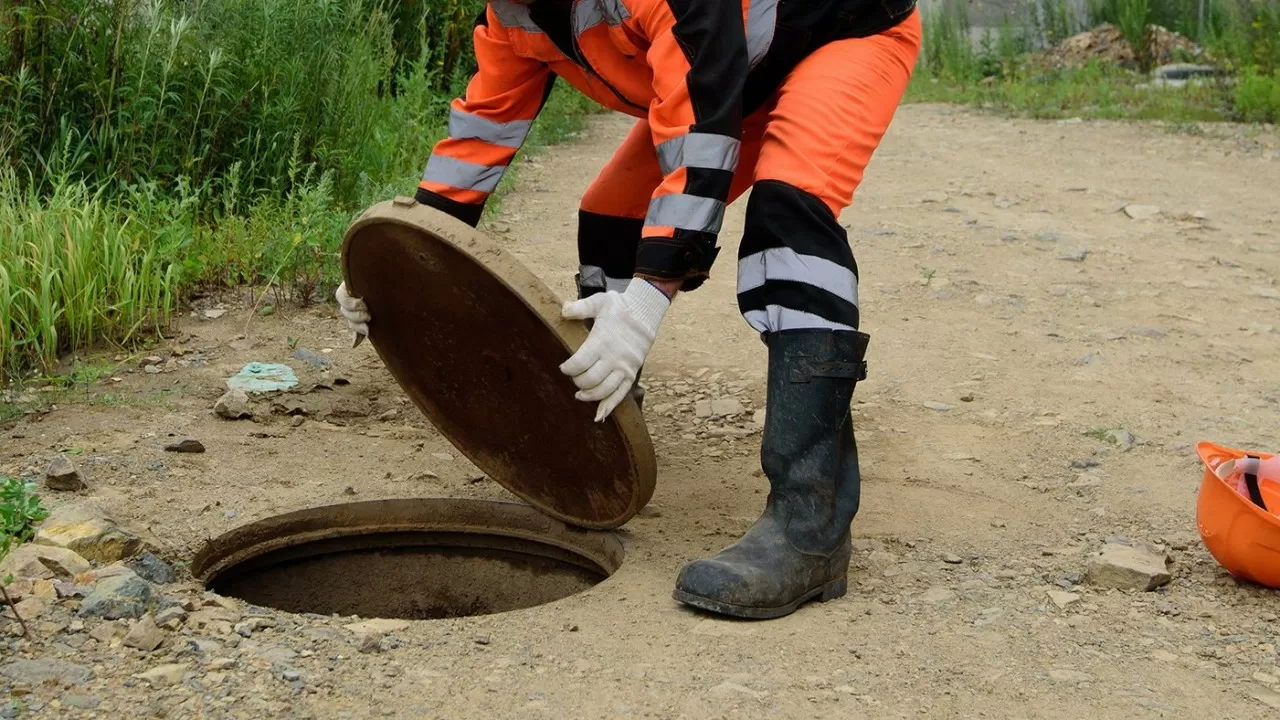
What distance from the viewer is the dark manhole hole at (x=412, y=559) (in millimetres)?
3100

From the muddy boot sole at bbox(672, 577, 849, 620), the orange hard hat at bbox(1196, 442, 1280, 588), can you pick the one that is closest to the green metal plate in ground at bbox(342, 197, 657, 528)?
the muddy boot sole at bbox(672, 577, 849, 620)

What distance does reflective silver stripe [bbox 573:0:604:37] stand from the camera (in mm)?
2582

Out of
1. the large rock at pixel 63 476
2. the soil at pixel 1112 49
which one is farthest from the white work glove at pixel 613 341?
the soil at pixel 1112 49

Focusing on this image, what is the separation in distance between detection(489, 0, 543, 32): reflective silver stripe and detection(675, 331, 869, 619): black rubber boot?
2.78ft

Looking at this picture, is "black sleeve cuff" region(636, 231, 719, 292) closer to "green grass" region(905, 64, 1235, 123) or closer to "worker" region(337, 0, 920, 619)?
"worker" region(337, 0, 920, 619)

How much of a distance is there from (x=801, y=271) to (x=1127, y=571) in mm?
864

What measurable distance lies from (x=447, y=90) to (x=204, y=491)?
15.4 feet

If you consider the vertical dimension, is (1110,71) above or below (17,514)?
below

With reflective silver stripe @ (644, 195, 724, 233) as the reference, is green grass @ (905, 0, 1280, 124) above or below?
below

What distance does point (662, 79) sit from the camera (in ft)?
7.96

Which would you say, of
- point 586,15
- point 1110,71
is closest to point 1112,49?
point 1110,71

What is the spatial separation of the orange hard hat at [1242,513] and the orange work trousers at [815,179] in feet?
2.54

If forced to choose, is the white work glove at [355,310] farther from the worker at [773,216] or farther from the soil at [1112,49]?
the soil at [1112,49]

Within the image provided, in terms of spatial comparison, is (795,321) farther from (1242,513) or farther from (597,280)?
(597,280)
